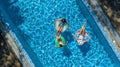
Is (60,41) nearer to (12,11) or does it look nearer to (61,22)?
(61,22)

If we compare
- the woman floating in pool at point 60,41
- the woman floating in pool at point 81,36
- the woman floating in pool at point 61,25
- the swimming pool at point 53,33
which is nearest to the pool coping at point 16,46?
the swimming pool at point 53,33

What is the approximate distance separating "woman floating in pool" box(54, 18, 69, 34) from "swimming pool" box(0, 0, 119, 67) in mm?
200

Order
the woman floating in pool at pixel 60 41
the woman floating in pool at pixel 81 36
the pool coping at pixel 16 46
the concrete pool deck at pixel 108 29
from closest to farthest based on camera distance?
the pool coping at pixel 16 46 < the concrete pool deck at pixel 108 29 < the woman floating in pool at pixel 60 41 < the woman floating in pool at pixel 81 36

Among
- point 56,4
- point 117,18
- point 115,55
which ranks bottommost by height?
point 115,55

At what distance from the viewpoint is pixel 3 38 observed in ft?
63.1

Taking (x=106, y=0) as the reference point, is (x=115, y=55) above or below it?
below

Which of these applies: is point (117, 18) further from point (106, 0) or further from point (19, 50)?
point (19, 50)

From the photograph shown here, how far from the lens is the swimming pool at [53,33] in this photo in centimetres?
1992

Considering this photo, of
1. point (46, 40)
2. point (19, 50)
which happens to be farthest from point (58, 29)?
point (19, 50)

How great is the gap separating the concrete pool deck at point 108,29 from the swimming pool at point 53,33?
48 centimetres

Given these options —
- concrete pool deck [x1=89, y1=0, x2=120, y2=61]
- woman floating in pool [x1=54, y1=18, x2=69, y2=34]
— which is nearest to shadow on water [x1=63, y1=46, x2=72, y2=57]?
woman floating in pool [x1=54, y1=18, x2=69, y2=34]

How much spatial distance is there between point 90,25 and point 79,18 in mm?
529

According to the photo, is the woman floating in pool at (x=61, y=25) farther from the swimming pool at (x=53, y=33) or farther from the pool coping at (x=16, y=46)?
the pool coping at (x=16, y=46)

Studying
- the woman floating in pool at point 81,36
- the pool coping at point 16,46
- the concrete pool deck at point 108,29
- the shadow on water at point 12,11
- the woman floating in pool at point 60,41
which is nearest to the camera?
the pool coping at point 16,46
